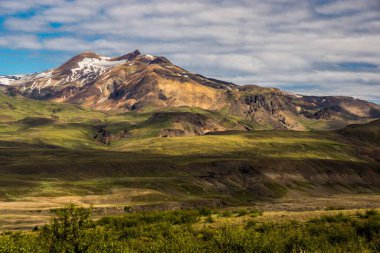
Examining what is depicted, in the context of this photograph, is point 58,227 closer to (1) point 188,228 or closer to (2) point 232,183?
(1) point 188,228

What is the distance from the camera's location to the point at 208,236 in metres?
38.9

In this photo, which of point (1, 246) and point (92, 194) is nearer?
point (1, 246)

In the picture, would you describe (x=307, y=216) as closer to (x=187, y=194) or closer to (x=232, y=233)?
(x=232, y=233)

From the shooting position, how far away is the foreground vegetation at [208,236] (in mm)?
29812

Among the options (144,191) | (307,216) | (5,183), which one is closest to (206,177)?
(144,191)

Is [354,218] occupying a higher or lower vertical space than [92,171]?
higher

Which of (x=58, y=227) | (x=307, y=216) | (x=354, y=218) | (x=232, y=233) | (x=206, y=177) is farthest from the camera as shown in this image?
(x=206, y=177)

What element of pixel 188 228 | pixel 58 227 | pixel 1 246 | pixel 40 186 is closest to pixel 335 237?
pixel 188 228

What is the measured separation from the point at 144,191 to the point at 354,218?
118666mm

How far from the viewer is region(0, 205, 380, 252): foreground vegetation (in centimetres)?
2981

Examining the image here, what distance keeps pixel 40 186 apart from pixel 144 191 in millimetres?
34223

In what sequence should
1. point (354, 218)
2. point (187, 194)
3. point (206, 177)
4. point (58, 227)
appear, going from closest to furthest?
point (58, 227) → point (354, 218) → point (187, 194) → point (206, 177)

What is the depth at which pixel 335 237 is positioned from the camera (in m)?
35.3

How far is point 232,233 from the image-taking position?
34.1 m
